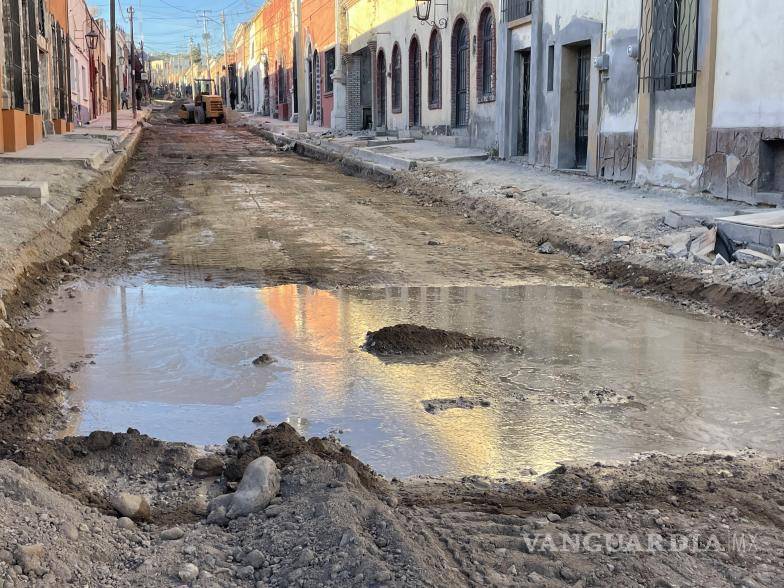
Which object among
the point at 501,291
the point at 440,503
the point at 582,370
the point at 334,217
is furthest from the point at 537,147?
the point at 440,503

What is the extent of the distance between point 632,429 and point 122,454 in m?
2.69

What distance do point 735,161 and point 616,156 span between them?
11.5 ft

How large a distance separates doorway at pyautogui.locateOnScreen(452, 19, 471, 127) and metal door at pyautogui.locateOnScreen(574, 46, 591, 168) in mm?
6618

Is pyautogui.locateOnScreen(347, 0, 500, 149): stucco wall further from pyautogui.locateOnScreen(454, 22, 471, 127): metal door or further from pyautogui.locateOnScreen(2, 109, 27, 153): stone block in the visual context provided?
pyautogui.locateOnScreen(2, 109, 27, 153): stone block

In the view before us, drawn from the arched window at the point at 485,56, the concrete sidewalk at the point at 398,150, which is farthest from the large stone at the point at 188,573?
the arched window at the point at 485,56

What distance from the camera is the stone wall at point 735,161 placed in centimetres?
1069

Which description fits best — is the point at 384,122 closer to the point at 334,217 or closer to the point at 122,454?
the point at 334,217

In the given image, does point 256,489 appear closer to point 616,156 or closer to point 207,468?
point 207,468

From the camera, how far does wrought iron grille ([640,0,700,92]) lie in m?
12.2

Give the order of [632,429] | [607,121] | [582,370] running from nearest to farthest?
[632,429]
[582,370]
[607,121]

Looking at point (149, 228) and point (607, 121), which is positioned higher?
point (607, 121)

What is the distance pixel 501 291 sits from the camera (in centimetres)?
807

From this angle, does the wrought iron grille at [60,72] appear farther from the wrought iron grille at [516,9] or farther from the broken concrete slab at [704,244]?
the broken concrete slab at [704,244]

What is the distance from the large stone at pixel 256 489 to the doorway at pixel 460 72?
20632 mm
